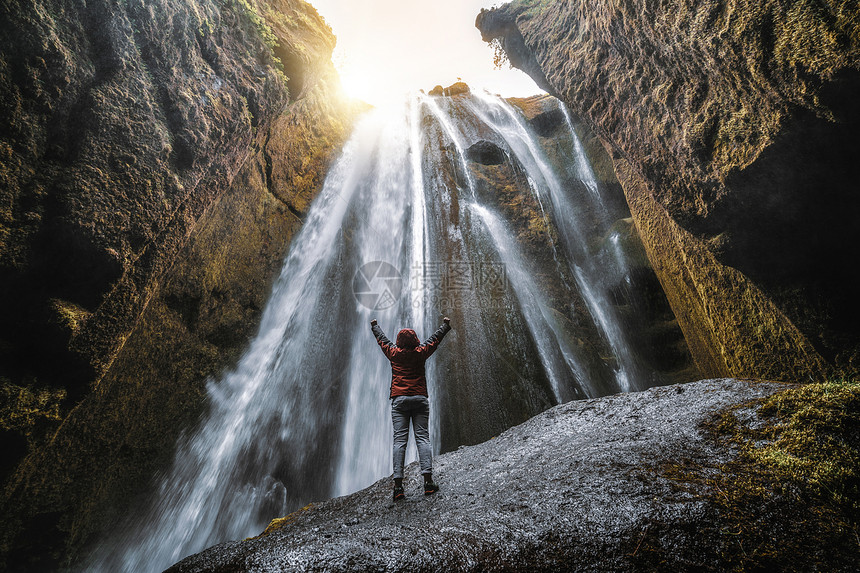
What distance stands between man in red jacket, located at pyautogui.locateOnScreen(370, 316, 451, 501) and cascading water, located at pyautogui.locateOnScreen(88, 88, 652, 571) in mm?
4049

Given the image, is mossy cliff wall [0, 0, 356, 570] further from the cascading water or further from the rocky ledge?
the rocky ledge

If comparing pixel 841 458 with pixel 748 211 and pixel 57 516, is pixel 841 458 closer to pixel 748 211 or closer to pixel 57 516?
pixel 748 211

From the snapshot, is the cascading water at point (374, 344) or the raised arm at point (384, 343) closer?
the raised arm at point (384, 343)

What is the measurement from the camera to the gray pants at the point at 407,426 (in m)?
3.41

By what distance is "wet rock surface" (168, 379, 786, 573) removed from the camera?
1.80 m

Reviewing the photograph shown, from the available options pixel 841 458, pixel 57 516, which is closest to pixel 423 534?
pixel 841 458

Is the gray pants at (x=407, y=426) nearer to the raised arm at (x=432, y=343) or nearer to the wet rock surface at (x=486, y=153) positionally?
the raised arm at (x=432, y=343)

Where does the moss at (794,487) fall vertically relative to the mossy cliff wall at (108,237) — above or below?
below

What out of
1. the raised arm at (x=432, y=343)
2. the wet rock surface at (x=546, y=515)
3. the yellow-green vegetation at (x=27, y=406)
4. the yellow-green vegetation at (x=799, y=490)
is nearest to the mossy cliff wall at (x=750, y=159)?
the wet rock surface at (x=546, y=515)

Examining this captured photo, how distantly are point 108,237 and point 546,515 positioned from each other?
17.5 feet

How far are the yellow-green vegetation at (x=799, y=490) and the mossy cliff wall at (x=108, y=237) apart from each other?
6.04 meters

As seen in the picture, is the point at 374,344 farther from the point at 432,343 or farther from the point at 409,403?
the point at 409,403

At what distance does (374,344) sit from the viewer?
9344 mm

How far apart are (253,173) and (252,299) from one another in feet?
10.1
